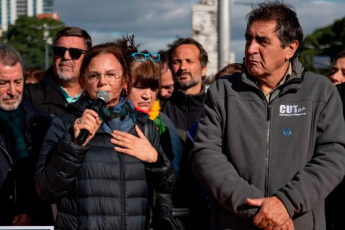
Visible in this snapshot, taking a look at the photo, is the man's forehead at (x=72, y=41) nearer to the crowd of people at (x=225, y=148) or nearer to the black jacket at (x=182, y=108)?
the black jacket at (x=182, y=108)

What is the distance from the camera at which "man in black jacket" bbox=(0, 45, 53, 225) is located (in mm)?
5293

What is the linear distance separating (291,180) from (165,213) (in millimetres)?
788

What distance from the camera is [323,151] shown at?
4414 millimetres

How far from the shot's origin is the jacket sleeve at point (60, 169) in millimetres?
4289

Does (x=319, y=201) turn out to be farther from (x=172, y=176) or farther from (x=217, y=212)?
(x=172, y=176)

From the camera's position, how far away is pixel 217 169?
4438mm

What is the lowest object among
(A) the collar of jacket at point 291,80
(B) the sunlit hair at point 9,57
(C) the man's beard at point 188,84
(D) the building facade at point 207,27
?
(C) the man's beard at point 188,84

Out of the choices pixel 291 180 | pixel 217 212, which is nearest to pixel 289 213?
→ pixel 291 180

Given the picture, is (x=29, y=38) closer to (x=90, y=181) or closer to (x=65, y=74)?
(x=65, y=74)

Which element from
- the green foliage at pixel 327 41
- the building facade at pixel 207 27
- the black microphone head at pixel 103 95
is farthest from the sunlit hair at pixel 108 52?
the green foliage at pixel 327 41

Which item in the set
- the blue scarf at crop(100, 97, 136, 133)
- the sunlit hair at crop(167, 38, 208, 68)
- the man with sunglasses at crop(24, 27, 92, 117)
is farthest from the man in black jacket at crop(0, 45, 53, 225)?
the sunlit hair at crop(167, 38, 208, 68)

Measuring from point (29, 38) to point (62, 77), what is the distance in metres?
94.5

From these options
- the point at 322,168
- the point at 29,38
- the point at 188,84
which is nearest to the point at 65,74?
the point at 188,84

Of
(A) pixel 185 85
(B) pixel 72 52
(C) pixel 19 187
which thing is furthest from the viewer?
(A) pixel 185 85
